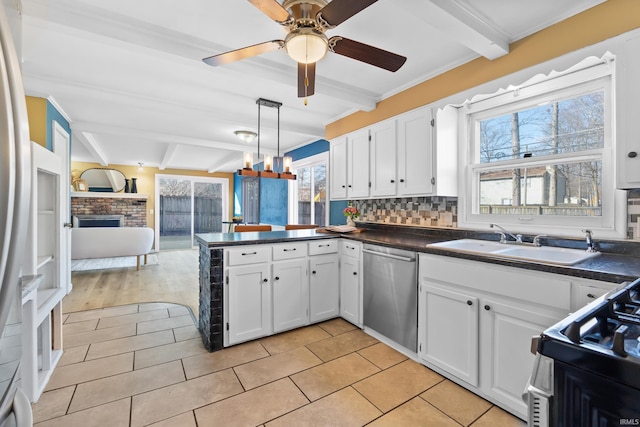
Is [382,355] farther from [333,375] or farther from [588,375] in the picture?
[588,375]

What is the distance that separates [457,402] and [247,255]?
5.79ft

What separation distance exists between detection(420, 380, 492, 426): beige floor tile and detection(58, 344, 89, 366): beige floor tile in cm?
250

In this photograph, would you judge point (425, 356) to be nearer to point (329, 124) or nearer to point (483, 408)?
point (483, 408)

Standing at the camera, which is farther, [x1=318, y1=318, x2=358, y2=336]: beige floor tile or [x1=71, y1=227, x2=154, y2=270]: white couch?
[x1=71, y1=227, x2=154, y2=270]: white couch

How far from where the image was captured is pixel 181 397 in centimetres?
175

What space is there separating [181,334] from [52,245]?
1252mm

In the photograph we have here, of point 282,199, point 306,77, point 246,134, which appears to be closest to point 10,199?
point 306,77

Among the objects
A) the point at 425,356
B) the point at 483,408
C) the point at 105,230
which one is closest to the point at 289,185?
the point at 105,230

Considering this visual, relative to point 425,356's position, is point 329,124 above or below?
above

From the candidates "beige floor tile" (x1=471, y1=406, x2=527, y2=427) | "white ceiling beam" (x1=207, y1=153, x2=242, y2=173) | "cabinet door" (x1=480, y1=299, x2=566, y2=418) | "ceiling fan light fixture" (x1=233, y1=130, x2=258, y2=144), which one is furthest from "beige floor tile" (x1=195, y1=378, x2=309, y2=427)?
"white ceiling beam" (x1=207, y1=153, x2=242, y2=173)

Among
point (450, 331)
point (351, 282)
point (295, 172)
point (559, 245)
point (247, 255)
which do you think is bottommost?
point (450, 331)

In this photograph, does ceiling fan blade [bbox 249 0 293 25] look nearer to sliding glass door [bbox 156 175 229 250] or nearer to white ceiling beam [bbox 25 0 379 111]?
white ceiling beam [bbox 25 0 379 111]

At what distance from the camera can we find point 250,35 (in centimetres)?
211

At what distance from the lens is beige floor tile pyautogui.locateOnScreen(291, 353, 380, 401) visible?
1.83 meters
